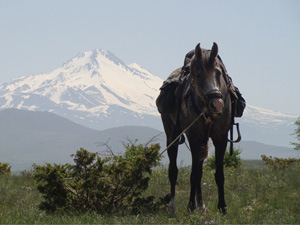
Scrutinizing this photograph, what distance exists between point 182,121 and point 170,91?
3.24 feet

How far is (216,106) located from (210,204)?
10.1 ft

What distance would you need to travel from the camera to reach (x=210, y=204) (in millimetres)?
10352

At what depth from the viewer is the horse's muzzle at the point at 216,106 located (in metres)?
8.20

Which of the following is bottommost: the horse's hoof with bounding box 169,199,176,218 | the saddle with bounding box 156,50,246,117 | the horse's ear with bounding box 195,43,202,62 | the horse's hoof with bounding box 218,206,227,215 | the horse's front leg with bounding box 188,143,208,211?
the horse's hoof with bounding box 169,199,176,218

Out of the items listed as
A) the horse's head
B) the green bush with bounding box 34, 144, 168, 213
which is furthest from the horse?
the green bush with bounding box 34, 144, 168, 213

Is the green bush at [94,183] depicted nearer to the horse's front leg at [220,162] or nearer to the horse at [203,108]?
the horse at [203,108]

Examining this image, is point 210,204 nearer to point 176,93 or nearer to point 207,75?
point 176,93

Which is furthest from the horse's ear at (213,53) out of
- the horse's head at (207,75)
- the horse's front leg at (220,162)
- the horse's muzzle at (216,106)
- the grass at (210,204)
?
the grass at (210,204)

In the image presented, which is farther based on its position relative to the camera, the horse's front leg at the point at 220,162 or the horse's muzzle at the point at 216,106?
the horse's front leg at the point at 220,162

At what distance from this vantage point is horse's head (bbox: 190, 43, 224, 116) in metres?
8.38

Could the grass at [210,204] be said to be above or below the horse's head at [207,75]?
below

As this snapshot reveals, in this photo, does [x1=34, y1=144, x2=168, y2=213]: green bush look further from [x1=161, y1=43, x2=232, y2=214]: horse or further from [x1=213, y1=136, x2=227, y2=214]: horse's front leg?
[x1=213, y1=136, x2=227, y2=214]: horse's front leg

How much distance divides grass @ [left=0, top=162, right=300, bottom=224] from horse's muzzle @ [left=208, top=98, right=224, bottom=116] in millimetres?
1549

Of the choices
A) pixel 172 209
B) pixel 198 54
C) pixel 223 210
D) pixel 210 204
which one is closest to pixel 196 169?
A: pixel 223 210
